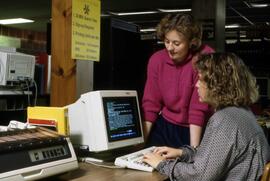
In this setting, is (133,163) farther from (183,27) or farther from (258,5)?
(258,5)

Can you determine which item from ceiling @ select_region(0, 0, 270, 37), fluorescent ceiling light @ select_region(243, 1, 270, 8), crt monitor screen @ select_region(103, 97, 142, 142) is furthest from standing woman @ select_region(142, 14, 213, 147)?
fluorescent ceiling light @ select_region(243, 1, 270, 8)

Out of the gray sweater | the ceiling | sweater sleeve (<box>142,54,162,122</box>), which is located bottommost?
the gray sweater

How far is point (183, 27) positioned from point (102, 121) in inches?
24.7

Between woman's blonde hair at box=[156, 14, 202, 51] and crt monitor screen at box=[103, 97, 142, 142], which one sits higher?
woman's blonde hair at box=[156, 14, 202, 51]

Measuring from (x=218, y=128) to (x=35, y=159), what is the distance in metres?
0.67

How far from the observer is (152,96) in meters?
2.28

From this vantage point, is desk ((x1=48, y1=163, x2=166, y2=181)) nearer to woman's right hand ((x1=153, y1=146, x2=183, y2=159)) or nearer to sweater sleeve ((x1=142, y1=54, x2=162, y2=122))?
woman's right hand ((x1=153, y1=146, x2=183, y2=159))

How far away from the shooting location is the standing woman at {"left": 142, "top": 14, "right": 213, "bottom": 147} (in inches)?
82.1

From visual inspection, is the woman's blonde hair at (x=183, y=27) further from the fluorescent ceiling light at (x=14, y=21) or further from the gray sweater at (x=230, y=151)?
the fluorescent ceiling light at (x=14, y=21)

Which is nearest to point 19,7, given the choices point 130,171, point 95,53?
point 95,53

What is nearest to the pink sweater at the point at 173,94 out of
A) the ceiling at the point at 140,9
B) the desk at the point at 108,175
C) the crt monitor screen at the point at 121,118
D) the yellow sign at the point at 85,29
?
the crt monitor screen at the point at 121,118

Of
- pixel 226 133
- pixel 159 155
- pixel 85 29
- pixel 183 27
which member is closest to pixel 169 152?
pixel 159 155

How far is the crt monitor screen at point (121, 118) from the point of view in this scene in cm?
192

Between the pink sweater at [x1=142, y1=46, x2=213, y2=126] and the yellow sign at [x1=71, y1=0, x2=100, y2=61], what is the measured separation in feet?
1.11
